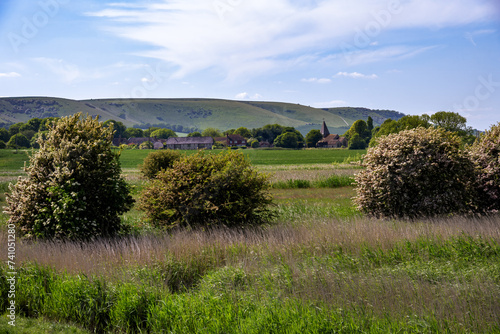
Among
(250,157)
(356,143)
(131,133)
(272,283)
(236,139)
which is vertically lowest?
(272,283)

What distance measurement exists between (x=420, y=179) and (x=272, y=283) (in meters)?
7.09

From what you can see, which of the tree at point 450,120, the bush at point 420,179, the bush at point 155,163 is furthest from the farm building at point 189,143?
the bush at point 420,179

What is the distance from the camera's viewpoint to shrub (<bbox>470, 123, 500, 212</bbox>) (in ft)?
36.3

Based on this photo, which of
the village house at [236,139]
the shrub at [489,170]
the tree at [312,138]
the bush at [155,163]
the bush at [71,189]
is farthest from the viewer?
the tree at [312,138]

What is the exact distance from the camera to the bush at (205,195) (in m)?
8.79

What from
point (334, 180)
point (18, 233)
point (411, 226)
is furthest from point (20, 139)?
point (411, 226)

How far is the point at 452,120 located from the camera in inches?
2635

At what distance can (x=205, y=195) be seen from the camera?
8797mm

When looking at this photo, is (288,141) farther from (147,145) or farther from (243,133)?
(147,145)

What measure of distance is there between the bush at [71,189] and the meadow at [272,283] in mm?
473

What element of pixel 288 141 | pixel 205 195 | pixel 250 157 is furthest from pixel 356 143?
pixel 205 195

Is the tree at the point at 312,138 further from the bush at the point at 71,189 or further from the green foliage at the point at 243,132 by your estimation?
the bush at the point at 71,189

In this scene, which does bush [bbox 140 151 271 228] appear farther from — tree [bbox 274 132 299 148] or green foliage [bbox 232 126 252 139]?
green foliage [bbox 232 126 252 139]

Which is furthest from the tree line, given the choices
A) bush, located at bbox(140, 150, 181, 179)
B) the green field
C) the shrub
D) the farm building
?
the shrub
